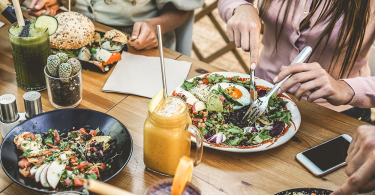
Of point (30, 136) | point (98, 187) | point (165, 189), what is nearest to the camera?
point (98, 187)

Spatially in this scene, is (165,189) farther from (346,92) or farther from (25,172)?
(346,92)

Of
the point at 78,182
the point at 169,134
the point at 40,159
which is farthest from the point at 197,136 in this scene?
the point at 40,159

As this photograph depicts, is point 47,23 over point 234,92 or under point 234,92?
over

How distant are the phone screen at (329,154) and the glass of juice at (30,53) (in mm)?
1063

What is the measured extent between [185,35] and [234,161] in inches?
55.3

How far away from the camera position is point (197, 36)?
4.00 m

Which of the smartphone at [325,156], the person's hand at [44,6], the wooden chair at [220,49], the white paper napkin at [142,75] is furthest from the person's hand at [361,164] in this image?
the wooden chair at [220,49]

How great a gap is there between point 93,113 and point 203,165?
417mm

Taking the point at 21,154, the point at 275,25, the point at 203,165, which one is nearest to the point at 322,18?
the point at 275,25

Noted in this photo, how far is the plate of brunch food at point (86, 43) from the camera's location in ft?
4.79

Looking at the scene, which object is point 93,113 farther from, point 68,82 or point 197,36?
point 197,36

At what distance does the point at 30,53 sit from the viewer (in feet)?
3.97

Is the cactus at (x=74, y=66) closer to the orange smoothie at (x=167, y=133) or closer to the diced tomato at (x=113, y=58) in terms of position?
the diced tomato at (x=113, y=58)

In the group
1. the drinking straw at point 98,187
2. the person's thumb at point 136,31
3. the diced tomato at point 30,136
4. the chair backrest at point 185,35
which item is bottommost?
the chair backrest at point 185,35
